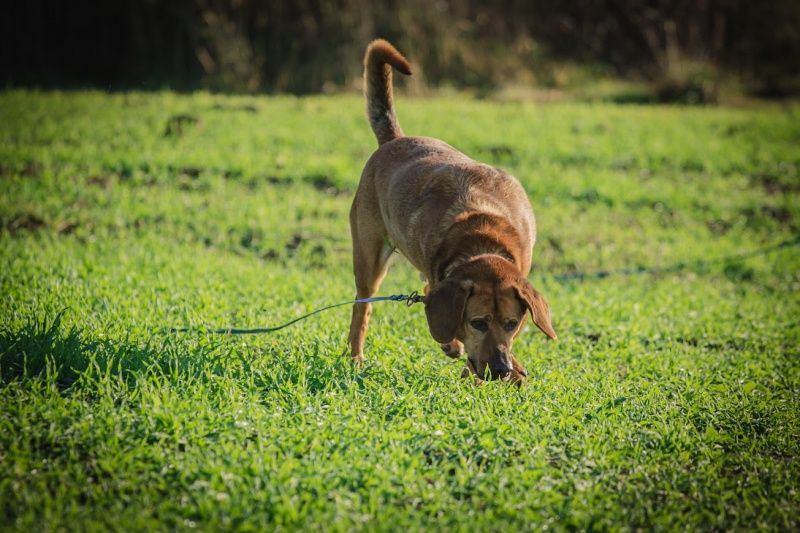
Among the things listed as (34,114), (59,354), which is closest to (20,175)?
(34,114)

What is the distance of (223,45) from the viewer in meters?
15.3

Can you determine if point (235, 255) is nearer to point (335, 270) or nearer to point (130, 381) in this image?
point (335, 270)

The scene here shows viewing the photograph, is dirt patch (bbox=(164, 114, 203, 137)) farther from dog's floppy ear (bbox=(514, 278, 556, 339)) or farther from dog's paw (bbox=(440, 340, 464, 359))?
dog's floppy ear (bbox=(514, 278, 556, 339))

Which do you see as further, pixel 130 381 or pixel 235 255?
pixel 235 255

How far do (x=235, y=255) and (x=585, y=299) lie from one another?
348 cm

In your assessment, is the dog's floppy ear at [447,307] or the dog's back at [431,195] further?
the dog's back at [431,195]

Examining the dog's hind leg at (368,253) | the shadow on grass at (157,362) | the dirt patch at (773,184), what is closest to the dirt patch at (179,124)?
the dog's hind leg at (368,253)

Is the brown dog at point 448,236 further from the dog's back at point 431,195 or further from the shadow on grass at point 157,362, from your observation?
the shadow on grass at point 157,362

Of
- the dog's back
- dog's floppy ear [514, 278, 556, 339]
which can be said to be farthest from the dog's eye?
the dog's back

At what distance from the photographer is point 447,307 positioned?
4.61 metres

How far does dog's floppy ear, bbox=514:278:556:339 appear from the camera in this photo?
4.66 meters

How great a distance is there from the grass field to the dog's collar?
0.70 meters

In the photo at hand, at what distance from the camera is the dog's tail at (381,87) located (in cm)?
616

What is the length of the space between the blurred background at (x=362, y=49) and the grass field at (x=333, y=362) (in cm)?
434
